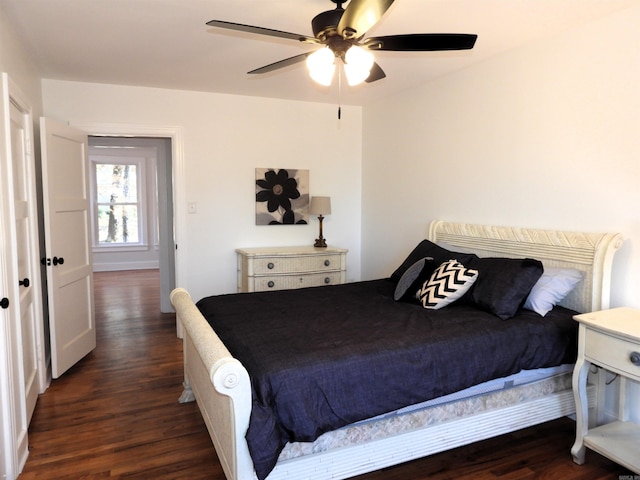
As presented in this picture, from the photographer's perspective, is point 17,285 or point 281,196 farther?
point 281,196

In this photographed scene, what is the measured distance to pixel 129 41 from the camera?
9.40ft

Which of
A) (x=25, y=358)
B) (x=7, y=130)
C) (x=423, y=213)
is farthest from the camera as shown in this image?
(x=423, y=213)

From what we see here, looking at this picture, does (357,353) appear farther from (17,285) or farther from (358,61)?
(17,285)

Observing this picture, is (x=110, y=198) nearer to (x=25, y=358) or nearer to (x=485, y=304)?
(x=25, y=358)

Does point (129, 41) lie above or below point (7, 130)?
above

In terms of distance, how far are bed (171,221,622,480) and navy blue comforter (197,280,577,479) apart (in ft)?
0.04

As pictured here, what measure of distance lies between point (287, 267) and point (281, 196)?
83 centimetres

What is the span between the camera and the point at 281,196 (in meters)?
4.59

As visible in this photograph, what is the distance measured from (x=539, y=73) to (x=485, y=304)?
1.57 m

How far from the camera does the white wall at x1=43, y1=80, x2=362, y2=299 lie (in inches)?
156

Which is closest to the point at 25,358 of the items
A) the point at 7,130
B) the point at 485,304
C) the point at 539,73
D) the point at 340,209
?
the point at 7,130

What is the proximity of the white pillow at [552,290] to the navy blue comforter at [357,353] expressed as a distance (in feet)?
0.22

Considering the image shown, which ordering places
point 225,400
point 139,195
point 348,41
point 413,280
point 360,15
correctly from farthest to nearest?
point 139,195, point 413,280, point 348,41, point 225,400, point 360,15

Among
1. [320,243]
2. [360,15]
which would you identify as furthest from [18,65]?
[320,243]
